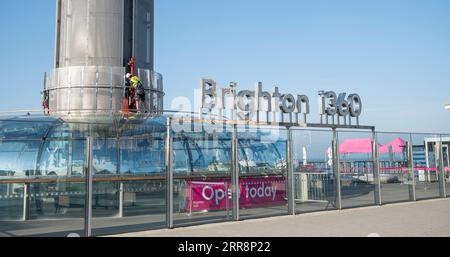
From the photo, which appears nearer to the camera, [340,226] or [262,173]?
[340,226]

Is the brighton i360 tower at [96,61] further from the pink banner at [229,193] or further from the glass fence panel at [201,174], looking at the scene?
the pink banner at [229,193]

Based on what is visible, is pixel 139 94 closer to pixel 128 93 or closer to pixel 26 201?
pixel 128 93

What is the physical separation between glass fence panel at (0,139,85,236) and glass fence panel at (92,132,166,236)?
631mm

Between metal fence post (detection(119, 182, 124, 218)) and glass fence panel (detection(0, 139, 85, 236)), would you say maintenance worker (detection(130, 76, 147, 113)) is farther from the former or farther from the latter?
metal fence post (detection(119, 182, 124, 218))

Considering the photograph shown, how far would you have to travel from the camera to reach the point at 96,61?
19.8 meters

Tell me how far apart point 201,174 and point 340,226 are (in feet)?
21.6

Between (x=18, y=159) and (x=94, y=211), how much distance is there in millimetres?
3069

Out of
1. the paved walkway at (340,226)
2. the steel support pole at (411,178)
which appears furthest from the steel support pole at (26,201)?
the steel support pole at (411,178)

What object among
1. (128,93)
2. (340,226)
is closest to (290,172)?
(340,226)

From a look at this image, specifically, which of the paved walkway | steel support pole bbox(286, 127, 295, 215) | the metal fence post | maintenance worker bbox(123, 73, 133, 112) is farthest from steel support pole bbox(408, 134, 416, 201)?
maintenance worker bbox(123, 73, 133, 112)

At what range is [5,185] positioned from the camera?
45.5 feet

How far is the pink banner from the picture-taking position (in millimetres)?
15359

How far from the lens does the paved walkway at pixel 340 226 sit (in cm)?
1056
